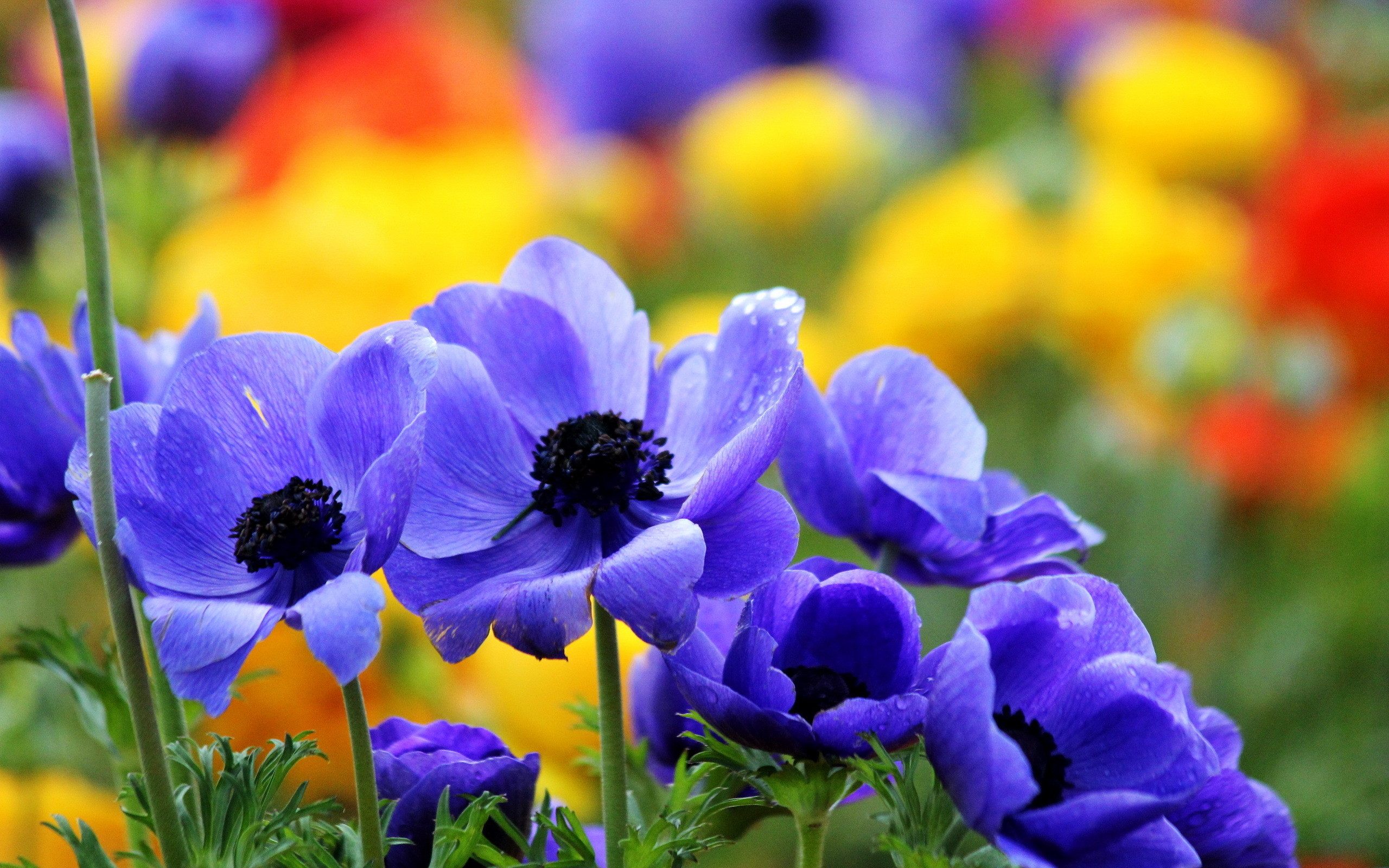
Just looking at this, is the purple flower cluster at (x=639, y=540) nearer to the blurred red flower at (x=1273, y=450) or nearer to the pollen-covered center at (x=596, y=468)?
the pollen-covered center at (x=596, y=468)

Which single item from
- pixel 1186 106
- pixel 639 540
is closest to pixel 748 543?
pixel 639 540

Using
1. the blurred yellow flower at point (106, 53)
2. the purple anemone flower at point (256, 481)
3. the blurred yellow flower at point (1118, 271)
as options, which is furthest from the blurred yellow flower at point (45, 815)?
the blurred yellow flower at point (1118, 271)

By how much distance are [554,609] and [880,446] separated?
0.29ft

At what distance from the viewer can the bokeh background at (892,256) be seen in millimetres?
630

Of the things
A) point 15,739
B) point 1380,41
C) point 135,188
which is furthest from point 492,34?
point 15,739

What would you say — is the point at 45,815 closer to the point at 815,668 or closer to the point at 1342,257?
the point at 815,668

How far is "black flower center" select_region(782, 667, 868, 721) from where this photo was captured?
224 millimetres

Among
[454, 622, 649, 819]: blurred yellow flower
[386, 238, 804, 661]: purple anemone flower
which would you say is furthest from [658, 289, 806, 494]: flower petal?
[454, 622, 649, 819]: blurred yellow flower

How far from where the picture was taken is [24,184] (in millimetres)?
709

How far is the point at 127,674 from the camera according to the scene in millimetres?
185

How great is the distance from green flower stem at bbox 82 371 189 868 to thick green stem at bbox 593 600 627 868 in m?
0.06

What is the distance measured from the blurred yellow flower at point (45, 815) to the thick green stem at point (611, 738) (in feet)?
0.79

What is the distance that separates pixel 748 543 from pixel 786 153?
0.86 m

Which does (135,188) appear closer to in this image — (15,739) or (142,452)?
(15,739)
